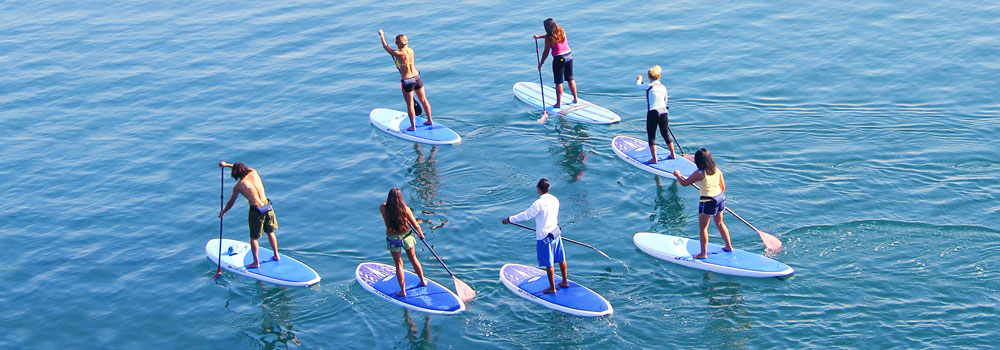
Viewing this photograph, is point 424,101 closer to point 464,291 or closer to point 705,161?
point 464,291

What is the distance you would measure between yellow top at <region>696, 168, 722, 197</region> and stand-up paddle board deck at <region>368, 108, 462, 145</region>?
26.8ft

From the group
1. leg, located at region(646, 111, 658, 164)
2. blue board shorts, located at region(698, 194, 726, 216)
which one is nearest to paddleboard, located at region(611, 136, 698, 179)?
leg, located at region(646, 111, 658, 164)

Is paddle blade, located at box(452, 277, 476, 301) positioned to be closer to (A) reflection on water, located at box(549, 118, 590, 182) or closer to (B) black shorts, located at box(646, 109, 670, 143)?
(A) reflection on water, located at box(549, 118, 590, 182)

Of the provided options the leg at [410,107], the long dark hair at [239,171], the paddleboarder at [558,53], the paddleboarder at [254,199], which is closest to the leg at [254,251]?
the paddleboarder at [254,199]

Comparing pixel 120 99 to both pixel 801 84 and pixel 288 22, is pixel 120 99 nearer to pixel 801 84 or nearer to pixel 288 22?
pixel 288 22

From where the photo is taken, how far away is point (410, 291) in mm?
14375

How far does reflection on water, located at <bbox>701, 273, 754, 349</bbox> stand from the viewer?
40.8ft

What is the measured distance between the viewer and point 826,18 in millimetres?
27766

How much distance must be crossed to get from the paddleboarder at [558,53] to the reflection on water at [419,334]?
28.3ft

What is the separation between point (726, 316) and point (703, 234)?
65.3 inches

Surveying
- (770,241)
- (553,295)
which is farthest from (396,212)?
(770,241)

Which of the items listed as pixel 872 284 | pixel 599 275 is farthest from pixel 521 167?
pixel 872 284

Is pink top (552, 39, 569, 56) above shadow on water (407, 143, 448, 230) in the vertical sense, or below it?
above

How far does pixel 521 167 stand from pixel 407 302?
5.78 meters
